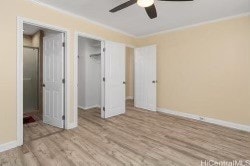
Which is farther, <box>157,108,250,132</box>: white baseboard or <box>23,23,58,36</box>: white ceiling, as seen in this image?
<box>23,23,58,36</box>: white ceiling

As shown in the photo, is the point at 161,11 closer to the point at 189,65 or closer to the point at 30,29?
the point at 189,65

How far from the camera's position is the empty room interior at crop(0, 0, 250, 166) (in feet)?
8.00

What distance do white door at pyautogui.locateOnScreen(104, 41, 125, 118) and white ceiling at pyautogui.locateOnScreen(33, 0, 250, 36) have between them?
67 cm

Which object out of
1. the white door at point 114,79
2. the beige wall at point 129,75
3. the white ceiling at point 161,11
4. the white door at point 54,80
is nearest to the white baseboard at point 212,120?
the white door at point 114,79

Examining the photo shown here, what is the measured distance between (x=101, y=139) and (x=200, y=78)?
2.91 metres

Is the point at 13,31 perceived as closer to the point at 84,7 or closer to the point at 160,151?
the point at 84,7

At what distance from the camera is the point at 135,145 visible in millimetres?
2658

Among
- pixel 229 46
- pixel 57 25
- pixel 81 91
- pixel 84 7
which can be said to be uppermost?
pixel 84 7

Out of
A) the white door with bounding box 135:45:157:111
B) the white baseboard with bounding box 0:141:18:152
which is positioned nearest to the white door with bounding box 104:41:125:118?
the white door with bounding box 135:45:157:111

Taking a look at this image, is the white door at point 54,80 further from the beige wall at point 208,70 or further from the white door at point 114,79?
the beige wall at point 208,70

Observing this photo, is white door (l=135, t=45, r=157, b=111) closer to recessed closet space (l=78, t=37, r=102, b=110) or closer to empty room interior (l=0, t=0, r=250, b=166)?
empty room interior (l=0, t=0, r=250, b=166)

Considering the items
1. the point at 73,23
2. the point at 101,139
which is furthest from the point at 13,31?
the point at 101,139

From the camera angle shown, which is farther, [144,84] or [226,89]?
[144,84]

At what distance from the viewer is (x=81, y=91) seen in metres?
5.34
